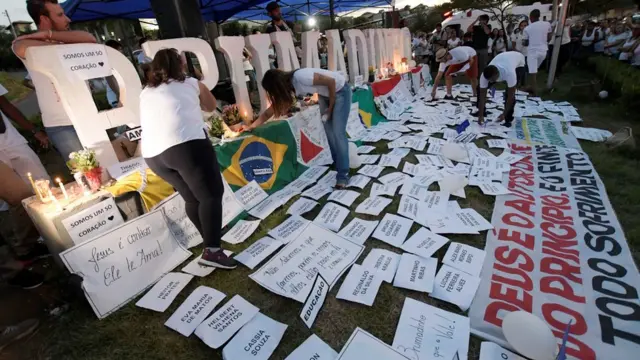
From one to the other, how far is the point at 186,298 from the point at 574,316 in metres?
2.19

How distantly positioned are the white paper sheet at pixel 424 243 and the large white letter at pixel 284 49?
264cm

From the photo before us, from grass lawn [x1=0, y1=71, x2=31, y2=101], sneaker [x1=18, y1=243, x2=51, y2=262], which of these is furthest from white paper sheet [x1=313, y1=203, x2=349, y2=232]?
grass lawn [x1=0, y1=71, x2=31, y2=101]

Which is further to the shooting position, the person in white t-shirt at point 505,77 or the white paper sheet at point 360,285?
the person in white t-shirt at point 505,77

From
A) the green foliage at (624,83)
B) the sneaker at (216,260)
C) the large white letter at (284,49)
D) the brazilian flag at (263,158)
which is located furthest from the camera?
the green foliage at (624,83)

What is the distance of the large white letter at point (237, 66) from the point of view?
302 centimetres

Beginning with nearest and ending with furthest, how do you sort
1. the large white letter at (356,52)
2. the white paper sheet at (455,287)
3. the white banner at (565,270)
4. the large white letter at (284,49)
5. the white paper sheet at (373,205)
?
1. the white banner at (565,270)
2. the white paper sheet at (455,287)
3. the white paper sheet at (373,205)
4. the large white letter at (284,49)
5. the large white letter at (356,52)

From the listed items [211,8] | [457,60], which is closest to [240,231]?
[457,60]

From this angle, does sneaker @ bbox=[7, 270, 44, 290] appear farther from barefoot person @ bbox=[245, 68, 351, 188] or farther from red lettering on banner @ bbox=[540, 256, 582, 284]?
red lettering on banner @ bbox=[540, 256, 582, 284]

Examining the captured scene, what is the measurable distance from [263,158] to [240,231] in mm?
844

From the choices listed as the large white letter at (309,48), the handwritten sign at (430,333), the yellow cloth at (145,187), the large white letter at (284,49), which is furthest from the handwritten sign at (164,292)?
the large white letter at (309,48)

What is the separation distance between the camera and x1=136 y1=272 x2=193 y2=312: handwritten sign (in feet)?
6.18

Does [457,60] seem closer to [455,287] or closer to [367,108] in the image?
[367,108]

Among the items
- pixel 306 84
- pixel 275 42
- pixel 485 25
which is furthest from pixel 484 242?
pixel 485 25

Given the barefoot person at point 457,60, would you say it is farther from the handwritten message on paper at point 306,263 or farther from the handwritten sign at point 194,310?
the handwritten sign at point 194,310
